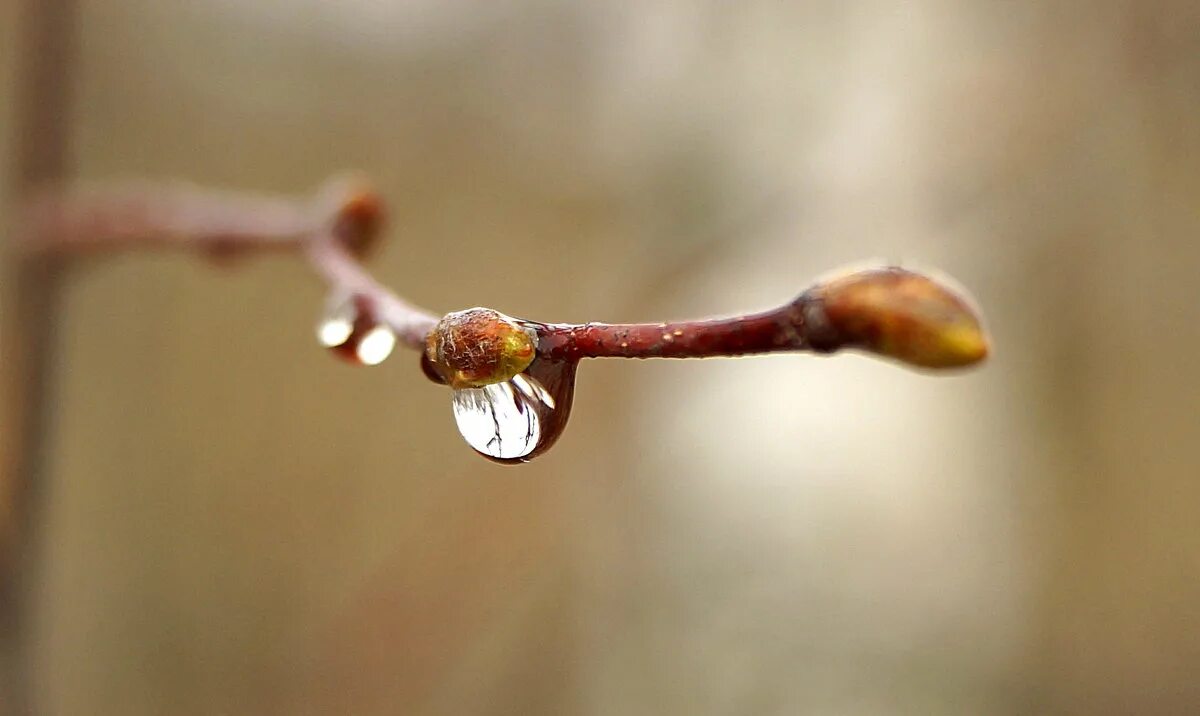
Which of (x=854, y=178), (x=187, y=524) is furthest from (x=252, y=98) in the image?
(x=854, y=178)

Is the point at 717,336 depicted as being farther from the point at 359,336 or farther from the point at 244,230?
the point at 244,230

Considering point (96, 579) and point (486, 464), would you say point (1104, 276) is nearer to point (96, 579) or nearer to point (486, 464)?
point (486, 464)

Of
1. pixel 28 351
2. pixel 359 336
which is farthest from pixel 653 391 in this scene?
pixel 359 336

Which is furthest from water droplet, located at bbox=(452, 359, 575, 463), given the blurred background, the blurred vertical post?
the blurred background

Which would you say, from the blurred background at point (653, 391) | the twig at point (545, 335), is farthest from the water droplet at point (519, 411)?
the blurred background at point (653, 391)

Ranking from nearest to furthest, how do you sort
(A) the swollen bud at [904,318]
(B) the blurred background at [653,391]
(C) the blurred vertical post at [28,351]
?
(A) the swollen bud at [904,318]
(C) the blurred vertical post at [28,351]
(B) the blurred background at [653,391]

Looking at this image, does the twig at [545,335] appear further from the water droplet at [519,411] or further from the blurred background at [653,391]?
the blurred background at [653,391]

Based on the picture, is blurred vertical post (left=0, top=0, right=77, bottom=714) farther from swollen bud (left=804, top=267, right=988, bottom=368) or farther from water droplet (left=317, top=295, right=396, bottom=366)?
swollen bud (left=804, top=267, right=988, bottom=368)
